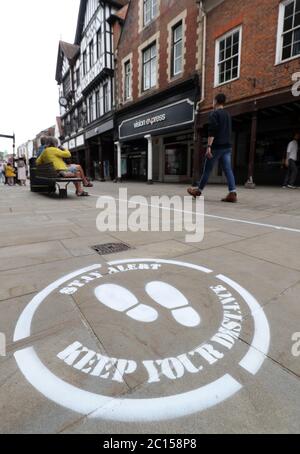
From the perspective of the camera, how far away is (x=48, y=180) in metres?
8.45

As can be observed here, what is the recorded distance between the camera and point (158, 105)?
1409cm

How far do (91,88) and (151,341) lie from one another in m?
24.5

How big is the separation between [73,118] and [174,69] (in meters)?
19.2

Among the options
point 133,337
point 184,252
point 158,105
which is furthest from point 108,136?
point 133,337

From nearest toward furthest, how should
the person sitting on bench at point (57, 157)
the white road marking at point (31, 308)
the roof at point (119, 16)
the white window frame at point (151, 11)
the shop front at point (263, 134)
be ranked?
the white road marking at point (31, 308)
the person sitting on bench at point (57, 157)
the shop front at point (263, 134)
the white window frame at point (151, 11)
the roof at point (119, 16)

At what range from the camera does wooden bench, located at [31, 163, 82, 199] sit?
8.02m

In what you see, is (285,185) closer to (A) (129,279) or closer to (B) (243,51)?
(B) (243,51)

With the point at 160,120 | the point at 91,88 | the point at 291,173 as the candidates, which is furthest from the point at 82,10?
the point at 291,173

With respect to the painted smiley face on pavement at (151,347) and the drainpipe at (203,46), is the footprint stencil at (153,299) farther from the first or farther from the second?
the drainpipe at (203,46)

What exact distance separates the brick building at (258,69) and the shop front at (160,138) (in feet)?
5.20

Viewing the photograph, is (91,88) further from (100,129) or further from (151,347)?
(151,347)

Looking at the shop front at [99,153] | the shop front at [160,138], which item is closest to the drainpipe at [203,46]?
the shop front at [160,138]

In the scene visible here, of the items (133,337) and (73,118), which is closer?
(133,337)

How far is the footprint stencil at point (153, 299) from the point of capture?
1.63 m
